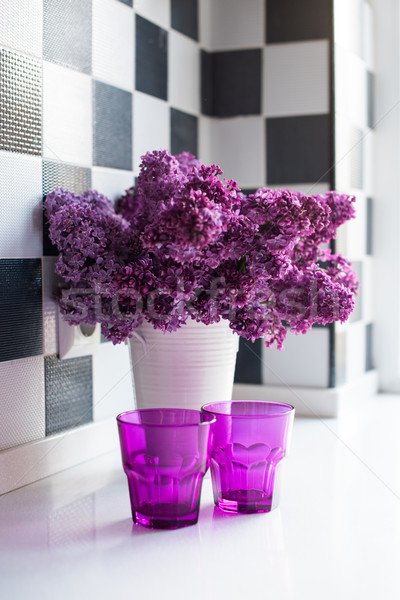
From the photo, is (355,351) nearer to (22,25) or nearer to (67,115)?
(67,115)

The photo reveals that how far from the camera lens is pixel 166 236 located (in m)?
0.81

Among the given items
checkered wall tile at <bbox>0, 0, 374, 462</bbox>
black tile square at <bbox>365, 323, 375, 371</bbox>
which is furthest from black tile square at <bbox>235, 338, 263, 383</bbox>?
→ black tile square at <bbox>365, 323, 375, 371</bbox>

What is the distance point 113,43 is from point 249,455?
2.50 feet

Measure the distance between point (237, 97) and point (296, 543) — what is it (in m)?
1.02

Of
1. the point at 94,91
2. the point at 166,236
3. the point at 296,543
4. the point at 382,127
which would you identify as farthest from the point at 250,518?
the point at 382,127

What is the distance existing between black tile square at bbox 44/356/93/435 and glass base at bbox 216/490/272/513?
0.33 m

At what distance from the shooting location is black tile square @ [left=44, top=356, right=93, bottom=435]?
1019 mm

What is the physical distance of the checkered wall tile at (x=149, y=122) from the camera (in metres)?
0.95

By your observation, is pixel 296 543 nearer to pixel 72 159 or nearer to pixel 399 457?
pixel 399 457

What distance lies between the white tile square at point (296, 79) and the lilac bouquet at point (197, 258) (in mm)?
456

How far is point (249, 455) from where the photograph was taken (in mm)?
809

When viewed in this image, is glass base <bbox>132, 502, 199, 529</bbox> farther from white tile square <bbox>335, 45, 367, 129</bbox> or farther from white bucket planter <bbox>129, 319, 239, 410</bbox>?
white tile square <bbox>335, 45, 367, 129</bbox>

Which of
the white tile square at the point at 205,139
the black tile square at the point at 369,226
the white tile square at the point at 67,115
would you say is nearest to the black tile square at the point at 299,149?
the white tile square at the point at 205,139

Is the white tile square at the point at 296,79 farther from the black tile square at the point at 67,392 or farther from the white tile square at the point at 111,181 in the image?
the black tile square at the point at 67,392
